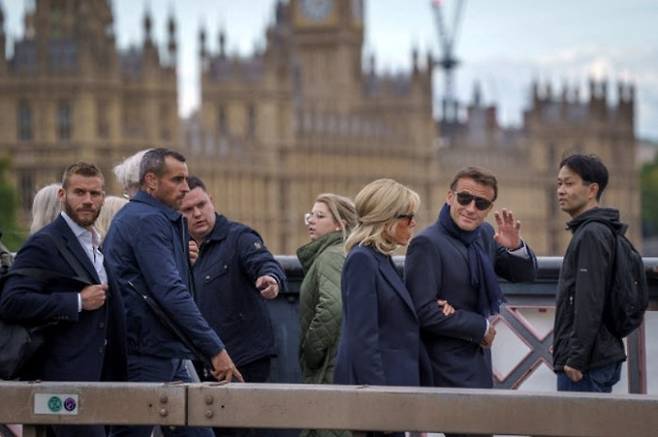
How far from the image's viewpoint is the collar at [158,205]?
9.62 m

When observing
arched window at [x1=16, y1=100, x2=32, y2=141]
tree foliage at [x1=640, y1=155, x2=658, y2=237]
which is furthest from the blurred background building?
tree foliage at [x1=640, y1=155, x2=658, y2=237]

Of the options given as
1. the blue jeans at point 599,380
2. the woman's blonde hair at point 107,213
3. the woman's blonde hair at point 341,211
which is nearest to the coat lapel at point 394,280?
the blue jeans at point 599,380

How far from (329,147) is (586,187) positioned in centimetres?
9623

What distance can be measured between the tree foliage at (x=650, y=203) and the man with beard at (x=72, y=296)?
14457cm

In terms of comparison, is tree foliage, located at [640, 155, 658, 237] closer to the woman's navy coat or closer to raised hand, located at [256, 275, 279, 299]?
raised hand, located at [256, 275, 279, 299]

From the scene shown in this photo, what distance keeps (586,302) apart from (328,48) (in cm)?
10904

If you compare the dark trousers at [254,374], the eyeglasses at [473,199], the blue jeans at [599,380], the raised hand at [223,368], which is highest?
the eyeglasses at [473,199]

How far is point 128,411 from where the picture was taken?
25.4 feet

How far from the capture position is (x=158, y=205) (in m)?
9.66

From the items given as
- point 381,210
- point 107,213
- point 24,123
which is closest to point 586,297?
point 381,210

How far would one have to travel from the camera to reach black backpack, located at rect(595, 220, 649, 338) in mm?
9648

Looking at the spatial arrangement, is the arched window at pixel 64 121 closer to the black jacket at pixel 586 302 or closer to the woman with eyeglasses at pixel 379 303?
the black jacket at pixel 586 302

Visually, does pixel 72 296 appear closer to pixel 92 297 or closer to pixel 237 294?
pixel 92 297

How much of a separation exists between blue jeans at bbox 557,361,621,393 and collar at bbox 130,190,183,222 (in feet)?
5.65
